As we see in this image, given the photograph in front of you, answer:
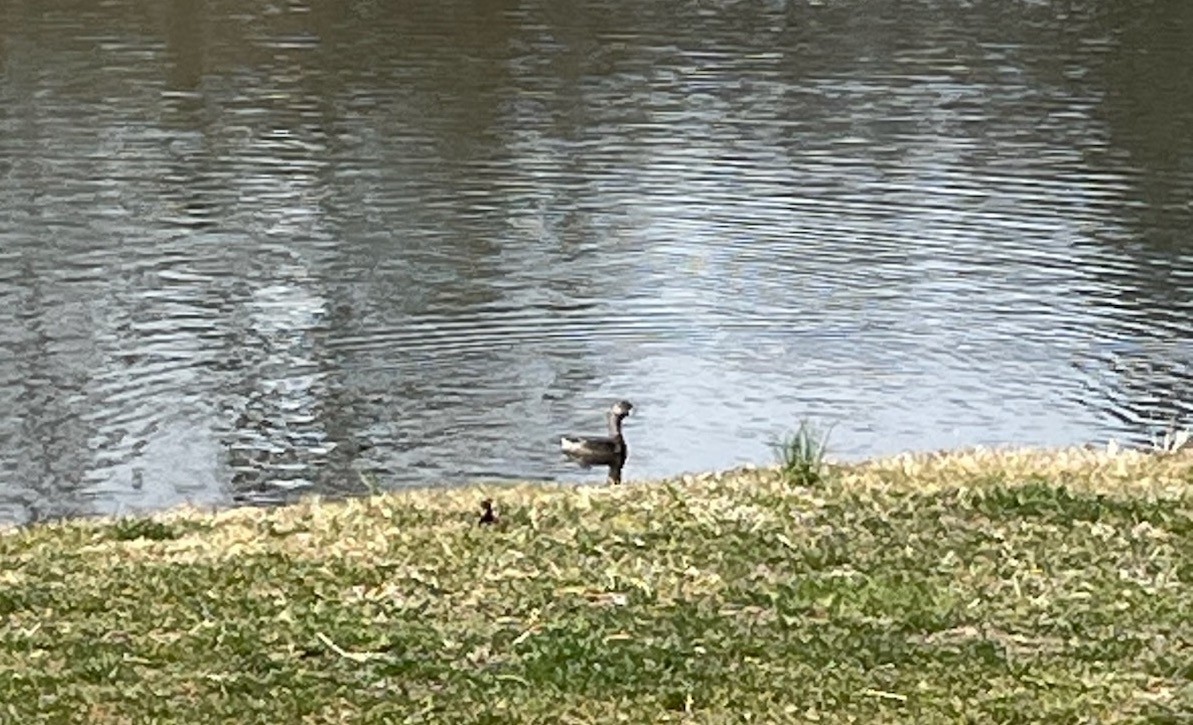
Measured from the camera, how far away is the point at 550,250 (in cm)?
2145

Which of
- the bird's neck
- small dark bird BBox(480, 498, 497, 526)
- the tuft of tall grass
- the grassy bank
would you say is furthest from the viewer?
the bird's neck

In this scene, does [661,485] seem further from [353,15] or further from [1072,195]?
[353,15]

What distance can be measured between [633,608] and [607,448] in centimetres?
801

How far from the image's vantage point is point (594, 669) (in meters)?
5.79

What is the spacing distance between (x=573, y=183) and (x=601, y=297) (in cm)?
501

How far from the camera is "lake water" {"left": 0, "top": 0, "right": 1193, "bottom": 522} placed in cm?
1641

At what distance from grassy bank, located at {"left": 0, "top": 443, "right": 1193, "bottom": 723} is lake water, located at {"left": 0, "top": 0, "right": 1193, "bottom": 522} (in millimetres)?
2683

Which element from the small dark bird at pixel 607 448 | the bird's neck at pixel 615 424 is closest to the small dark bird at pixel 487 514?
the small dark bird at pixel 607 448

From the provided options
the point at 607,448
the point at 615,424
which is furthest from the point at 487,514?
the point at 615,424

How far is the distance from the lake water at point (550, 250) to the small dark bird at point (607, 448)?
167 millimetres

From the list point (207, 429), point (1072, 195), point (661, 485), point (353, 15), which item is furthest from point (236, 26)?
point (661, 485)

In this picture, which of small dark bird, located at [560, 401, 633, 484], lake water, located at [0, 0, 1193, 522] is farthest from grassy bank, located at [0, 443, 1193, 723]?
small dark bird, located at [560, 401, 633, 484]

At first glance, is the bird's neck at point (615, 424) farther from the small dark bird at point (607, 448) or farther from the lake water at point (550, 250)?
the lake water at point (550, 250)

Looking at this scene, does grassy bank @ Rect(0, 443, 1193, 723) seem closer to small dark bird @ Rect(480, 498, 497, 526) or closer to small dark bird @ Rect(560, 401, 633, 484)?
small dark bird @ Rect(480, 498, 497, 526)
